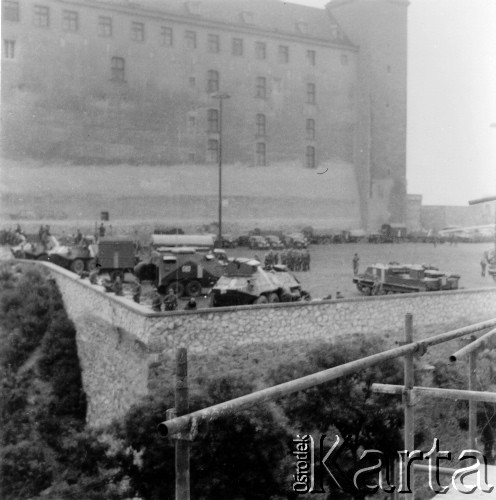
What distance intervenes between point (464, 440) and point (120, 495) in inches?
153

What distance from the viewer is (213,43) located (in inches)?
269

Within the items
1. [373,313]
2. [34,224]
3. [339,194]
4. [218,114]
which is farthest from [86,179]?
[373,313]

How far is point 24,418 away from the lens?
7969mm

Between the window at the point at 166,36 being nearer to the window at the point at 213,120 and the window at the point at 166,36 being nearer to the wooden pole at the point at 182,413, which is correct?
the window at the point at 213,120

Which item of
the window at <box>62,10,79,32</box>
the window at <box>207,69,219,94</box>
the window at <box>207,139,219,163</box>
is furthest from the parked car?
the window at <box>62,10,79,32</box>

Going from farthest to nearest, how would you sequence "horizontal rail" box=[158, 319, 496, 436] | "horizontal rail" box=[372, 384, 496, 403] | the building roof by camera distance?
the building roof, "horizontal rail" box=[372, 384, 496, 403], "horizontal rail" box=[158, 319, 496, 436]

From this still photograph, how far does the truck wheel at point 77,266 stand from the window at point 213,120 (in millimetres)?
2326

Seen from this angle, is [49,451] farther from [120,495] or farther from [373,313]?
[373,313]

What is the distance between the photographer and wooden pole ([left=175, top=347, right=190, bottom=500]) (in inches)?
118

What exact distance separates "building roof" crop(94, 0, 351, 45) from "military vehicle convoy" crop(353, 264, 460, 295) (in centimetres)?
269

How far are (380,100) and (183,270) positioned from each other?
3036mm

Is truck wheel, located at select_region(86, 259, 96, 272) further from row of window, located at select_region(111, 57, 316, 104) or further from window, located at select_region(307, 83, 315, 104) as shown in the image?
window, located at select_region(307, 83, 315, 104)

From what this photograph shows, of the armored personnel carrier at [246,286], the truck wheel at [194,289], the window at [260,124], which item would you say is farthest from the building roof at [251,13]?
the truck wheel at [194,289]

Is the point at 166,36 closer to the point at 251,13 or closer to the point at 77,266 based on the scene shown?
the point at 251,13
